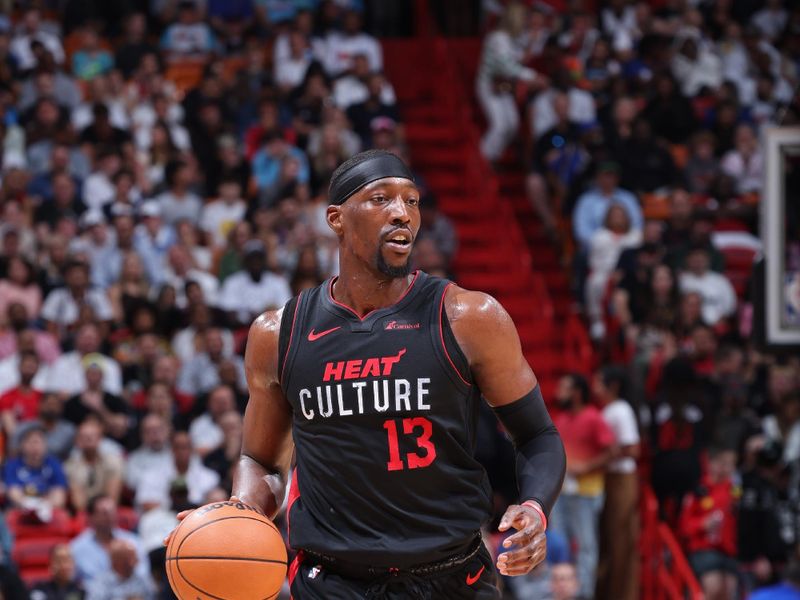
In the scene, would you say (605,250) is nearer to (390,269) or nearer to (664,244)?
(664,244)

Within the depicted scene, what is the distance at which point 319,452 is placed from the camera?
4762mm

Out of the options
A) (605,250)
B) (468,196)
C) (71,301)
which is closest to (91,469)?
(71,301)

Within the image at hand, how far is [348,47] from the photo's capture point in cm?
1845

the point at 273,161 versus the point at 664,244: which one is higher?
the point at 273,161

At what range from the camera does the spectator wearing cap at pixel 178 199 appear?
15320 millimetres

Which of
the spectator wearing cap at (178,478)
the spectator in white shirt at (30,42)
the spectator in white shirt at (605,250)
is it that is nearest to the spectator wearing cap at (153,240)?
the spectator wearing cap at (178,478)

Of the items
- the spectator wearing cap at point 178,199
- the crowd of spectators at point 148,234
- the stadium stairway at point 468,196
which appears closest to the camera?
the crowd of spectators at point 148,234

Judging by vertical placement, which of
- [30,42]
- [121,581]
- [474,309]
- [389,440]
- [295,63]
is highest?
[474,309]

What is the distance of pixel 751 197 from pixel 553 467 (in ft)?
41.6

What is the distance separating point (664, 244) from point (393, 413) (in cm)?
1122

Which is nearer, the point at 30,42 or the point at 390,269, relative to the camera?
the point at 390,269

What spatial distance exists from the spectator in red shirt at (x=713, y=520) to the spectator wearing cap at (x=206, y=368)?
13.7 feet

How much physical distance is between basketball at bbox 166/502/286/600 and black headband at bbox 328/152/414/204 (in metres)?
1.12

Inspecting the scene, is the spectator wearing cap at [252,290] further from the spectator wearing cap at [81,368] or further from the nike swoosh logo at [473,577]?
the nike swoosh logo at [473,577]
